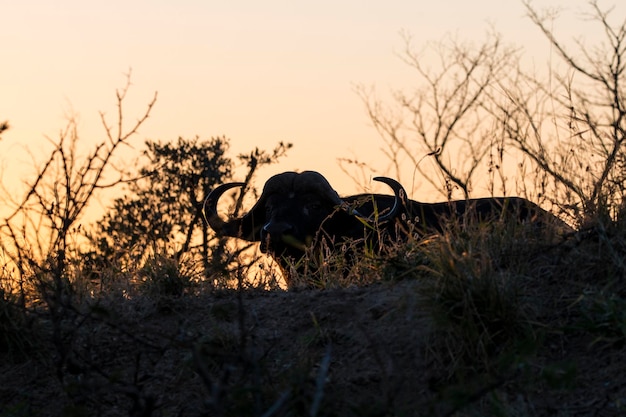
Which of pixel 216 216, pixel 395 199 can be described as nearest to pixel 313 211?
pixel 395 199

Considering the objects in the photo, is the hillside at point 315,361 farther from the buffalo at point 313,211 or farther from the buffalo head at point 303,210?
the buffalo head at point 303,210

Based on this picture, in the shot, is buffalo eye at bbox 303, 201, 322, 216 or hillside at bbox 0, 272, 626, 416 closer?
hillside at bbox 0, 272, 626, 416

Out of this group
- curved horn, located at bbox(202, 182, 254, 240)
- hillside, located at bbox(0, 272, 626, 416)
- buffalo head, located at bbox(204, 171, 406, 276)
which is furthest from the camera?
curved horn, located at bbox(202, 182, 254, 240)

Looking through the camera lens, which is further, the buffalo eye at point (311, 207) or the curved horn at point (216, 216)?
the curved horn at point (216, 216)

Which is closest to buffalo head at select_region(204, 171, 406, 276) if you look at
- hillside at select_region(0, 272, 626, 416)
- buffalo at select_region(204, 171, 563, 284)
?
buffalo at select_region(204, 171, 563, 284)

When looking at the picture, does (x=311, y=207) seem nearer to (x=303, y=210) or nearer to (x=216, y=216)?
(x=303, y=210)

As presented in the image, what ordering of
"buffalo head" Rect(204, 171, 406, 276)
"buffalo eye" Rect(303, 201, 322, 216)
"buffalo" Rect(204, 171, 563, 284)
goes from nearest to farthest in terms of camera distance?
"buffalo" Rect(204, 171, 563, 284)
"buffalo head" Rect(204, 171, 406, 276)
"buffalo eye" Rect(303, 201, 322, 216)

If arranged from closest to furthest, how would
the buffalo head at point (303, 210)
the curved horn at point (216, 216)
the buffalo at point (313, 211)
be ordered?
the buffalo at point (313, 211)
the buffalo head at point (303, 210)
the curved horn at point (216, 216)

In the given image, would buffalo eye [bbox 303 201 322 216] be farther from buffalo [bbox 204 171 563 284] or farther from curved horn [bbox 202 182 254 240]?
curved horn [bbox 202 182 254 240]

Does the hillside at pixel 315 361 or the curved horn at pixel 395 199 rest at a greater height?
the curved horn at pixel 395 199

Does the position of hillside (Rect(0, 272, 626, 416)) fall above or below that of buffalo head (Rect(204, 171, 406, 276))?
below

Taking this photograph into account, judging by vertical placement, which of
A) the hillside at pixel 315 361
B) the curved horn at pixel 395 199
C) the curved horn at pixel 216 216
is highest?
the curved horn at pixel 216 216

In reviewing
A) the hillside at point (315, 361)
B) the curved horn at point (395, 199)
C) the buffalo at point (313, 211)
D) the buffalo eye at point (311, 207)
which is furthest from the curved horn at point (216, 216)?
the hillside at point (315, 361)

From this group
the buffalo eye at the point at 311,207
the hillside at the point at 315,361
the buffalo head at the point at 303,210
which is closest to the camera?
the hillside at the point at 315,361
